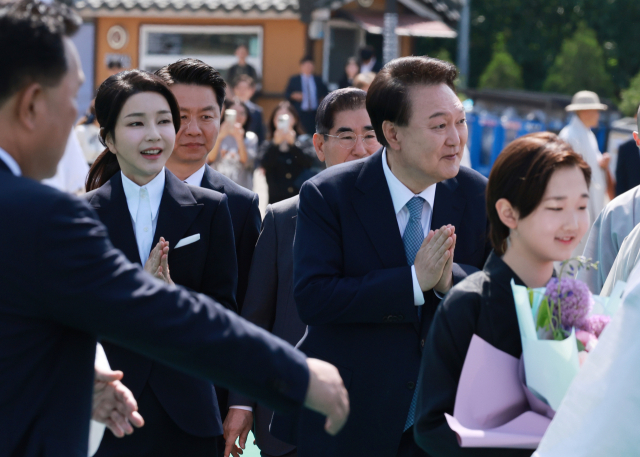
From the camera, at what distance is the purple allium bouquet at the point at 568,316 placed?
205 centimetres

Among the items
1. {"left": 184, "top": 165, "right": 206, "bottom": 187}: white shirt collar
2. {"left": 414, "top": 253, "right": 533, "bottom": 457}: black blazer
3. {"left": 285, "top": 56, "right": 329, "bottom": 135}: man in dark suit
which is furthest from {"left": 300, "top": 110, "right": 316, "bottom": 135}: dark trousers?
{"left": 414, "top": 253, "right": 533, "bottom": 457}: black blazer

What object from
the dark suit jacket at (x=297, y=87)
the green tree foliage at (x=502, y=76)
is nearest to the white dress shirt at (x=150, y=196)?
the dark suit jacket at (x=297, y=87)

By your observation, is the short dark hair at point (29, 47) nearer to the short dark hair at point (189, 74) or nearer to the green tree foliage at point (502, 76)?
the short dark hair at point (189, 74)

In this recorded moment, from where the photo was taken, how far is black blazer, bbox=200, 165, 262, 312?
3750 millimetres

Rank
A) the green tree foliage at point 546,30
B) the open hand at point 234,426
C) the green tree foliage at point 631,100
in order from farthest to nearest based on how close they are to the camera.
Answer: the green tree foliage at point 546,30, the green tree foliage at point 631,100, the open hand at point 234,426

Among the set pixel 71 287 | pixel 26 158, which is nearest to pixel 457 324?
pixel 71 287

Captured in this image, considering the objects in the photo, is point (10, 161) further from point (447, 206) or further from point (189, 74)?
point (189, 74)

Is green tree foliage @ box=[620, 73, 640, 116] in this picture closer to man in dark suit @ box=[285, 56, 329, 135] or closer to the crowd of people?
man in dark suit @ box=[285, 56, 329, 135]

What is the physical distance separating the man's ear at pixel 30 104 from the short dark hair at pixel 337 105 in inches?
89.6

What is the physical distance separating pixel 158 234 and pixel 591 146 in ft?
22.8

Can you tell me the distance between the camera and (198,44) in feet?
58.0

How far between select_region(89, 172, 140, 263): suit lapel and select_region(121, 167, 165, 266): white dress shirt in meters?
0.03

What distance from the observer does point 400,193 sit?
9.75 ft

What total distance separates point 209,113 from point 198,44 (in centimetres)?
1424
